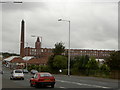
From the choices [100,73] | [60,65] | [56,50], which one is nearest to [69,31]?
[100,73]

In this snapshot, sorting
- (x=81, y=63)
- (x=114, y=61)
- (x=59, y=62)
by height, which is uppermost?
(x=114, y=61)

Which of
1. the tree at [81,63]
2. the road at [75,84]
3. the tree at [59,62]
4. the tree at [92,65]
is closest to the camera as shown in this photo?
the road at [75,84]

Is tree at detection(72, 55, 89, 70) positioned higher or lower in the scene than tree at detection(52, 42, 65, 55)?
lower

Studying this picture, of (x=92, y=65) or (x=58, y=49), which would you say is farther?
(x=58, y=49)

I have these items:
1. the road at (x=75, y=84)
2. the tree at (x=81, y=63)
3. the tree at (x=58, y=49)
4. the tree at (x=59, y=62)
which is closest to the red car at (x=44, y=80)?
the road at (x=75, y=84)

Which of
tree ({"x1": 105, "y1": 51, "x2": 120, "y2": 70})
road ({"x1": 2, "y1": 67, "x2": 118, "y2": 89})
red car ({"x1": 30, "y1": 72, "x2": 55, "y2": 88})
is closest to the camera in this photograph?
red car ({"x1": 30, "y1": 72, "x2": 55, "y2": 88})

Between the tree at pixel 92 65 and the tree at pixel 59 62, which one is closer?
the tree at pixel 92 65

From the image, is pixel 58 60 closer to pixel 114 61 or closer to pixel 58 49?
pixel 58 49

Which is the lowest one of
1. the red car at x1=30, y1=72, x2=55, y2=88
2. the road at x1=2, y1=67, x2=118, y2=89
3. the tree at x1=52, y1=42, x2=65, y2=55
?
the road at x1=2, y1=67, x2=118, y2=89

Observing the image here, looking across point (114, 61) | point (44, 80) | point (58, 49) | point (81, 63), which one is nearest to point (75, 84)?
point (44, 80)

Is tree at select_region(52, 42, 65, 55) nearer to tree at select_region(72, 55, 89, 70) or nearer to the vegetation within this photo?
the vegetation

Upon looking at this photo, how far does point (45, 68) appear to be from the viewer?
88562mm

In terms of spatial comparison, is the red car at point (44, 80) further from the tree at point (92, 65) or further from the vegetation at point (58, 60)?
the vegetation at point (58, 60)

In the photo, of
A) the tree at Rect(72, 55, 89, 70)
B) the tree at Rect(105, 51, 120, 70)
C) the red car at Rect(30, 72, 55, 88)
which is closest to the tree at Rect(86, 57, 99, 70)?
the tree at Rect(72, 55, 89, 70)
